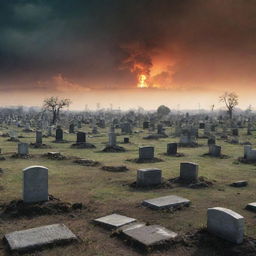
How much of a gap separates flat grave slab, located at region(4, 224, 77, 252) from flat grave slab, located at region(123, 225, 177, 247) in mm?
1388

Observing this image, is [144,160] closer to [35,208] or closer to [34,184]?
[34,184]

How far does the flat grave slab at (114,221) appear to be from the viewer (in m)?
8.88

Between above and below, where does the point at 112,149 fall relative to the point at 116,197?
above

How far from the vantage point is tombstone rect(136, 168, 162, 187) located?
43.8 ft

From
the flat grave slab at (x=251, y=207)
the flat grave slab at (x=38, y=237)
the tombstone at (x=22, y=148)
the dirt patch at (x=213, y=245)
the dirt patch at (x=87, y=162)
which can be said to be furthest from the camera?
the tombstone at (x=22, y=148)

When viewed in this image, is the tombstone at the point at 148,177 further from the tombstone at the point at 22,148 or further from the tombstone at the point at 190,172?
the tombstone at the point at 22,148

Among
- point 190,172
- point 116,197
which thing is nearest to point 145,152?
point 190,172

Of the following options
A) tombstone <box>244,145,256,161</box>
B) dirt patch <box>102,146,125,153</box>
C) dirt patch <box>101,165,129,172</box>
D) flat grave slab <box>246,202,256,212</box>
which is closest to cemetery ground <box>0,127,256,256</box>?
flat grave slab <box>246,202,256,212</box>

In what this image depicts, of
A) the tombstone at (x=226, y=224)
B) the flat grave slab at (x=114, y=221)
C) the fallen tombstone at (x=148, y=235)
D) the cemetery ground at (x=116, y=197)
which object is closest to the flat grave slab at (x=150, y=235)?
the fallen tombstone at (x=148, y=235)

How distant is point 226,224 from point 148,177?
582 centimetres

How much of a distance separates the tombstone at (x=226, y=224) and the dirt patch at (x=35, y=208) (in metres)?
4.22

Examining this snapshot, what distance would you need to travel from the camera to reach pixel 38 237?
7.92 metres

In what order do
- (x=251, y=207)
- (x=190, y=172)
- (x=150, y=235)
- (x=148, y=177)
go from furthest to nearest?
(x=190, y=172) < (x=148, y=177) < (x=251, y=207) < (x=150, y=235)

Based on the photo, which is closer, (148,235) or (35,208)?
(148,235)
